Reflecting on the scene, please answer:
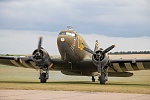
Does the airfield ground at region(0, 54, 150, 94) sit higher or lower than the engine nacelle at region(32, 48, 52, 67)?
lower

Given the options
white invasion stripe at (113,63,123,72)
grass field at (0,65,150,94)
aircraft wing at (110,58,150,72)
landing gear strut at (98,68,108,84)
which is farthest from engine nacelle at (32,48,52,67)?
white invasion stripe at (113,63,123,72)

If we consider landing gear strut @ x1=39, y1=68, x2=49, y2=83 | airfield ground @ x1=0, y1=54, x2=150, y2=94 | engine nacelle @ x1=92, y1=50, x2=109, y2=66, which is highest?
engine nacelle @ x1=92, y1=50, x2=109, y2=66

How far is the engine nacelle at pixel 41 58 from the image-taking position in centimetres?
2994

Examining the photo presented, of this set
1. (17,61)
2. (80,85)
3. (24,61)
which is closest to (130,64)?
(80,85)

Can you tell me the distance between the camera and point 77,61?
31.2 m

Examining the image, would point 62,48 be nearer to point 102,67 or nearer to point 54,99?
point 102,67

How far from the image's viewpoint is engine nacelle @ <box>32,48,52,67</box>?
98.2 feet

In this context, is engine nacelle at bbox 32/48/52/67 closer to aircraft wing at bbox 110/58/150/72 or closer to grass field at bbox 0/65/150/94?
grass field at bbox 0/65/150/94

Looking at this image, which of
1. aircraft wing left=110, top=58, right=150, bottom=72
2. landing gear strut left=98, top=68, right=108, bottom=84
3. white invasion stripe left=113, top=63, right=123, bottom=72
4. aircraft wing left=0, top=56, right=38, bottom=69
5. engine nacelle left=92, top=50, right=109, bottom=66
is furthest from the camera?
aircraft wing left=0, top=56, right=38, bottom=69

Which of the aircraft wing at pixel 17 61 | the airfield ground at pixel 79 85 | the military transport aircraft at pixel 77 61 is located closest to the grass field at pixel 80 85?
the airfield ground at pixel 79 85

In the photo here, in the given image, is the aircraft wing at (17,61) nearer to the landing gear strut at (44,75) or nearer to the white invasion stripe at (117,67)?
the landing gear strut at (44,75)

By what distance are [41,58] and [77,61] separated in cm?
308

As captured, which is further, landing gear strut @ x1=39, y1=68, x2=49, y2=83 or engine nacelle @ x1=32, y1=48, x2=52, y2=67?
landing gear strut @ x1=39, y1=68, x2=49, y2=83

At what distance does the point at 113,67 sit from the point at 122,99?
15519 millimetres
